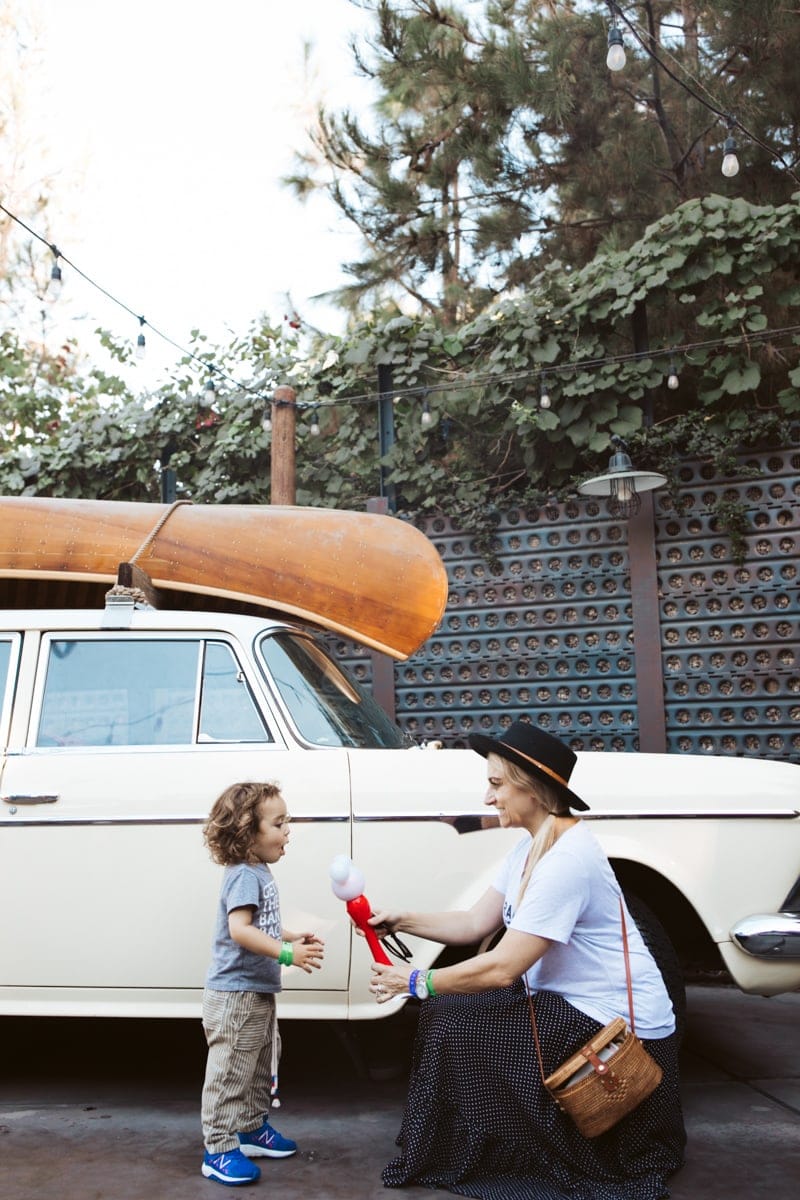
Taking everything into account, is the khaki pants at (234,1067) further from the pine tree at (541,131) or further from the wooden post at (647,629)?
the pine tree at (541,131)

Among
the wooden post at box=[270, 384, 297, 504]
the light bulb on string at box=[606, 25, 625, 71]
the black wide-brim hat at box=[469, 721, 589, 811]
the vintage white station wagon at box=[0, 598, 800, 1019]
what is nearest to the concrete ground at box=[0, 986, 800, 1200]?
the vintage white station wagon at box=[0, 598, 800, 1019]

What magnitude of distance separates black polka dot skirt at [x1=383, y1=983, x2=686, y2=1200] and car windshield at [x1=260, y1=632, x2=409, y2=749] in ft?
3.81

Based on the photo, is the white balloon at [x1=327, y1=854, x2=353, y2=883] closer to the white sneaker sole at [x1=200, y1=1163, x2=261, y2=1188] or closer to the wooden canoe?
the white sneaker sole at [x1=200, y1=1163, x2=261, y2=1188]

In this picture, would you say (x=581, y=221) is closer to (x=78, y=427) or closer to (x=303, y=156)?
(x=303, y=156)

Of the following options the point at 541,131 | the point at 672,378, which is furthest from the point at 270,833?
the point at 541,131

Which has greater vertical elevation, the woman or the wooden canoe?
the wooden canoe

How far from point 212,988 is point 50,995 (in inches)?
33.8

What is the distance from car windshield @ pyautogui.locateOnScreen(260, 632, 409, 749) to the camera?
157 inches

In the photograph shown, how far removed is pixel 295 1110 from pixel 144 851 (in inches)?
41.6

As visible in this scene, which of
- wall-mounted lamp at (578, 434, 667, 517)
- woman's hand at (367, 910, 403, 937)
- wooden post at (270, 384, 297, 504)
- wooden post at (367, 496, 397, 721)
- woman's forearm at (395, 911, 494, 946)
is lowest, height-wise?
woman's forearm at (395, 911, 494, 946)

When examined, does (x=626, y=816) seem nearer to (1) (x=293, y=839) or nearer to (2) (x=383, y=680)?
(1) (x=293, y=839)

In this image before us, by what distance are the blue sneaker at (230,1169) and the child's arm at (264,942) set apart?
559mm

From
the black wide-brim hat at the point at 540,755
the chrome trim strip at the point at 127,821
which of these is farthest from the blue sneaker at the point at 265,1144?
the black wide-brim hat at the point at 540,755

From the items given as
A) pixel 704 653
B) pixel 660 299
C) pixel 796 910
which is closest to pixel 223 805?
pixel 796 910
